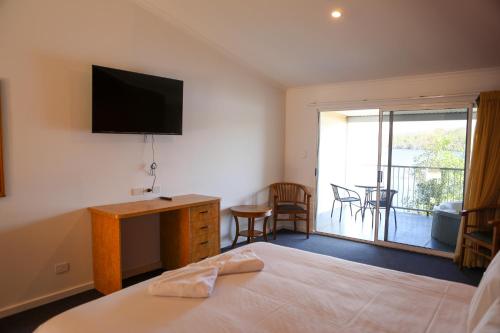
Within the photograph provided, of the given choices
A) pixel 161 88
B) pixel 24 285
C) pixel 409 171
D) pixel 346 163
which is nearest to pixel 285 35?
pixel 161 88

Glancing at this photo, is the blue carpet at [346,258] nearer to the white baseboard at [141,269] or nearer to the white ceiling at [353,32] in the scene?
the white baseboard at [141,269]

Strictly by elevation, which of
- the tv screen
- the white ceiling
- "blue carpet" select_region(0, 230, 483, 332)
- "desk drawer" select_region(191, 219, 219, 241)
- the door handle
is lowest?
"blue carpet" select_region(0, 230, 483, 332)

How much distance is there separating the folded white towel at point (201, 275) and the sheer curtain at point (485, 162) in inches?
123

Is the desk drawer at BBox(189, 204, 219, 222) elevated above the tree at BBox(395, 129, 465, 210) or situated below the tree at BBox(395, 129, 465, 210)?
below

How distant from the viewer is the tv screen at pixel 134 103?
307cm

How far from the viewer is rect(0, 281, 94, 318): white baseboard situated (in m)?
2.76

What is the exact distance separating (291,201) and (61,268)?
3486 mm

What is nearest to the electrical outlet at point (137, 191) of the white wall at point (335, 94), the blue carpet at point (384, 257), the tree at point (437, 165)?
the blue carpet at point (384, 257)

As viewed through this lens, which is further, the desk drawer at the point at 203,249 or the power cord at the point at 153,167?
the power cord at the point at 153,167

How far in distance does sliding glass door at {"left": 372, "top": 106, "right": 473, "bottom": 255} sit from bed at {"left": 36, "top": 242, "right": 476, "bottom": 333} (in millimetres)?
2989

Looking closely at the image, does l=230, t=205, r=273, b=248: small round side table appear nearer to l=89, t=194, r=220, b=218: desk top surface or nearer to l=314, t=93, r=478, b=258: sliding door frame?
l=89, t=194, r=220, b=218: desk top surface

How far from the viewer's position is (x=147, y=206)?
3266 millimetres

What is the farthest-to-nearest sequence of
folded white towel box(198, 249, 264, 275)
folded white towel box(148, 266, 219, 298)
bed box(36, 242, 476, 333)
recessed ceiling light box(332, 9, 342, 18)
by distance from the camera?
recessed ceiling light box(332, 9, 342, 18) → folded white towel box(198, 249, 264, 275) → folded white towel box(148, 266, 219, 298) → bed box(36, 242, 476, 333)

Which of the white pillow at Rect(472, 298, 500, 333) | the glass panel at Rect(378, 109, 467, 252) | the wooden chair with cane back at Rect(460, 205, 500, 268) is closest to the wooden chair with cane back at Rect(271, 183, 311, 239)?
the glass panel at Rect(378, 109, 467, 252)
